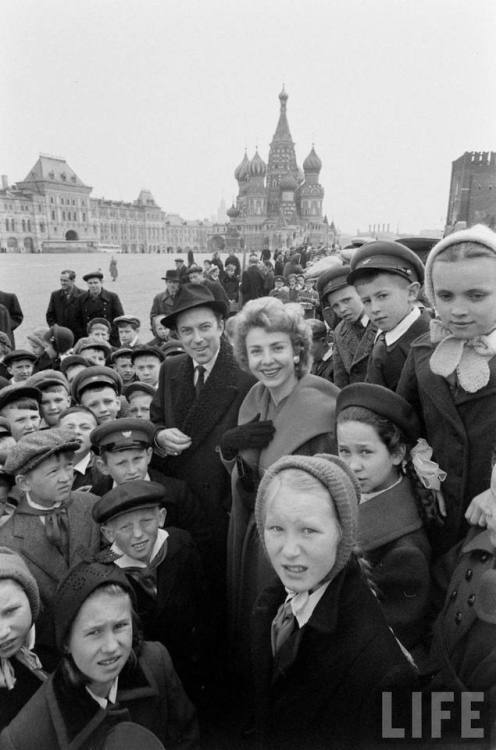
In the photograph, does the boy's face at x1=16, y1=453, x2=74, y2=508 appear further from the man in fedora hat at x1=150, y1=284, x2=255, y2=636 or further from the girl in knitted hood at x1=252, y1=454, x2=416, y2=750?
the girl in knitted hood at x1=252, y1=454, x2=416, y2=750

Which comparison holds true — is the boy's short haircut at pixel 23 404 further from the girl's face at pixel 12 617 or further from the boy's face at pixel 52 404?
the girl's face at pixel 12 617

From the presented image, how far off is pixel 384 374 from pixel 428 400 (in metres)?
0.67

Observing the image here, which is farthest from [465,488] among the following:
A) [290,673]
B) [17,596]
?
[17,596]

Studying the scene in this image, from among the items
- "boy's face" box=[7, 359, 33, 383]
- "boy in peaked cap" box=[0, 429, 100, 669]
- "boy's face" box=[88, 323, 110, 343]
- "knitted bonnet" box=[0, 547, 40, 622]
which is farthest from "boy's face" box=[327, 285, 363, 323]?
"boy's face" box=[88, 323, 110, 343]

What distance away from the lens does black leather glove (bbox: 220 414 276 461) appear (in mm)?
2453

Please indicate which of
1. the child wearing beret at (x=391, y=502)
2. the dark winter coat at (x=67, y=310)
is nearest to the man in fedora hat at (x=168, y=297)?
the dark winter coat at (x=67, y=310)

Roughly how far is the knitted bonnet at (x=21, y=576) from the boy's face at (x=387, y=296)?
1.92m

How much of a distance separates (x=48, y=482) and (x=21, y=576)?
0.63 m

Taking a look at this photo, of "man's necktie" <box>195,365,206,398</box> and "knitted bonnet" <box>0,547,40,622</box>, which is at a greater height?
"man's necktie" <box>195,365,206,398</box>

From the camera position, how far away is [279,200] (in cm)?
8869

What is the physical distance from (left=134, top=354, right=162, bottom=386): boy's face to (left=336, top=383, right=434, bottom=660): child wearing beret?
277cm

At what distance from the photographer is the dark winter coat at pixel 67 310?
24.8ft

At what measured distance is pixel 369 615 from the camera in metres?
1.51

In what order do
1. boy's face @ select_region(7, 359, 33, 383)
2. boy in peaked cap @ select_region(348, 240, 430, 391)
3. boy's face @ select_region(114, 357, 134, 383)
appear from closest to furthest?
1. boy in peaked cap @ select_region(348, 240, 430, 391)
2. boy's face @ select_region(7, 359, 33, 383)
3. boy's face @ select_region(114, 357, 134, 383)
